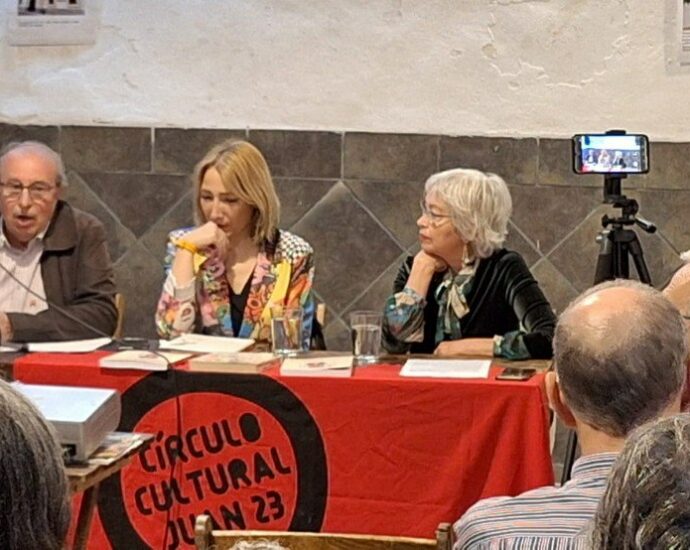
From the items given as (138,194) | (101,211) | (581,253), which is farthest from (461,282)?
(101,211)

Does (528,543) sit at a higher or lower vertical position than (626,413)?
lower

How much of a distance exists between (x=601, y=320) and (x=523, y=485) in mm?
1124

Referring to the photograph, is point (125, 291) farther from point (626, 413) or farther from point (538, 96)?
point (626, 413)

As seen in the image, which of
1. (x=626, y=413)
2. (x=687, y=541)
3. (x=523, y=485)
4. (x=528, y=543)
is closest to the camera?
(x=687, y=541)

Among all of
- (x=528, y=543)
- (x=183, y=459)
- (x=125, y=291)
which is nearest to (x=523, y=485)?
(x=183, y=459)

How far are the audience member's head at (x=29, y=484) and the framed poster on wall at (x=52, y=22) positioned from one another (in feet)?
12.3

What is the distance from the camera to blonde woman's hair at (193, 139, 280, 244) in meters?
3.79

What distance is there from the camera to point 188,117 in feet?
15.4

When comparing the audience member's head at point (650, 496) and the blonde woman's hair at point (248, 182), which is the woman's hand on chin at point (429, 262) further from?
the audience member's head at point (650, 496)

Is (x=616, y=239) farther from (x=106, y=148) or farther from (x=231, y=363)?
(x=106, y=148)

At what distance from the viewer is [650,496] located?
933mm

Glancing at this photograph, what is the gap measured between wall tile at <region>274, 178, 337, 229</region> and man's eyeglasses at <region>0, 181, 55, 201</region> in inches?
41.0

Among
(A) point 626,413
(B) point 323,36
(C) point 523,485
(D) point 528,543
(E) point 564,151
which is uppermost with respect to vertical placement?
(B) point 323,36

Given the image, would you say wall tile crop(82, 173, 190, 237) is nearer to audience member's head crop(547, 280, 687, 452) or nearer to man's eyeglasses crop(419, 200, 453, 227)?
man's eyeglasses crop(419, 200, 453, 227)
